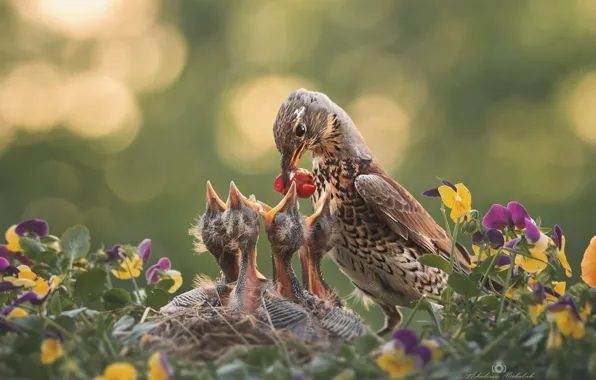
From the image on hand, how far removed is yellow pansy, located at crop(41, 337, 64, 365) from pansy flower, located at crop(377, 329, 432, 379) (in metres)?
0.53

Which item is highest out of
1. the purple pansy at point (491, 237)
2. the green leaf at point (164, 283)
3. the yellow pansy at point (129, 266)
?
the purple pansy at point (491, 237)

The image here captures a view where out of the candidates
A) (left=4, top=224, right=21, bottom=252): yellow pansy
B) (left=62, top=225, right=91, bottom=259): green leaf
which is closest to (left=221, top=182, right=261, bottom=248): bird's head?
(left=62, top=225, right=91, bottom=259): green leaf

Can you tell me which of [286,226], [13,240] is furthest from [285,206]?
[13,240]

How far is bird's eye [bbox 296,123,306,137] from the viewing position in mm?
2736

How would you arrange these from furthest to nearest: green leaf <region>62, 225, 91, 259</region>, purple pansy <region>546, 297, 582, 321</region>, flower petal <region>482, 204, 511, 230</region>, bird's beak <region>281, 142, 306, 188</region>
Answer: bird's beak <region>281, 142, 306, 188</region> < green leaf <region>62, 225, 91, 259</region> < flower petal <region>482, 204, 511, 230</region> < purple pansy <region>546, 297, 582, 321</region>

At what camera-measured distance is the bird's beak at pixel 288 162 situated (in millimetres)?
2613

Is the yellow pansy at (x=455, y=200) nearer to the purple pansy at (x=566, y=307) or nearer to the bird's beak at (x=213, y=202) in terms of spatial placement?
the purple pansy at (x=566, y=307)

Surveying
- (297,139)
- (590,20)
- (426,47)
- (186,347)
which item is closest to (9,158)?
(426,47)

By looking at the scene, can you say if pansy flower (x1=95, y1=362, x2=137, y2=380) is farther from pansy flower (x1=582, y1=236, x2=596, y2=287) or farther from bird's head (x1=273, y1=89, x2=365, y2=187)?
bird's head (x1=273, y1=89, x2=365, y2=187)

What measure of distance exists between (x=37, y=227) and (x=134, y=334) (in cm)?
58

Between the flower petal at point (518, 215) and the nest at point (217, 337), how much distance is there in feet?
1.53

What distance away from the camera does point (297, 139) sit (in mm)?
2740

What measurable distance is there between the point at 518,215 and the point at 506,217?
0.03 m

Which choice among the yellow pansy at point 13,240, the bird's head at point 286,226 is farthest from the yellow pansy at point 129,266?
the bird's head at point 286,226
